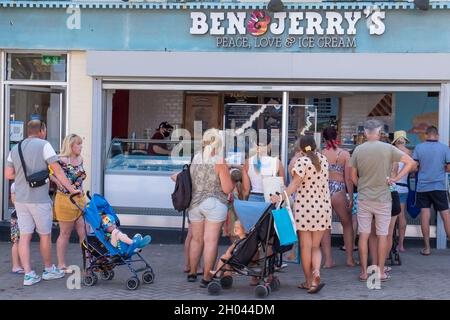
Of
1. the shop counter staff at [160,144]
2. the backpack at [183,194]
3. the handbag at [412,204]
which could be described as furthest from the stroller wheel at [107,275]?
the handbag at [412,204]

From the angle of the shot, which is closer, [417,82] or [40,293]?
[40,293]

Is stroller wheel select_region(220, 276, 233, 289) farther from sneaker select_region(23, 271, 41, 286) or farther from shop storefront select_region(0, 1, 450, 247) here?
shop storefront select_region(0, 1, 450, 247)

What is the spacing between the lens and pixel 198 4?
33.6 ft

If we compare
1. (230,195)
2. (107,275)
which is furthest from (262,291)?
(107,275)

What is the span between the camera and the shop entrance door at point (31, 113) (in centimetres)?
1090

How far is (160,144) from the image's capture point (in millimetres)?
10992

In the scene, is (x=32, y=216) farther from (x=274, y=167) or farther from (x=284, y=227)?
(x=284, y=227)

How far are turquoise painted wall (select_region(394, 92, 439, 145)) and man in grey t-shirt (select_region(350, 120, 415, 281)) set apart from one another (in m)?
2.83

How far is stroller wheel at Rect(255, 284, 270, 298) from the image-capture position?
7.25 meters

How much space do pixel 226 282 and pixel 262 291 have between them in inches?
21.2

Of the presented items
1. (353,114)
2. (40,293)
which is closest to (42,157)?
(40,293)

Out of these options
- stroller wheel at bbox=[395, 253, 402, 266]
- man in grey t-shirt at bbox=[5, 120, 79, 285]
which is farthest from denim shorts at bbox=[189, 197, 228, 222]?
stroller wheel at bbox=[395, 253, 402, 266]

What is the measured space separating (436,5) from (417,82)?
42.7 inches
